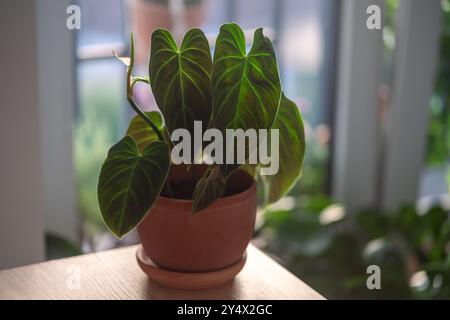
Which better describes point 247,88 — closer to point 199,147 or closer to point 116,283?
point 199,147

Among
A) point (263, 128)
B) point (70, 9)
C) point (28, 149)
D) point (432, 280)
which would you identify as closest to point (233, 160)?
point (263, 128)

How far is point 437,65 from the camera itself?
92.5 inches

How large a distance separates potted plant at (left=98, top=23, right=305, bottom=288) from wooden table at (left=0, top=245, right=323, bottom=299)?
0.17 ft

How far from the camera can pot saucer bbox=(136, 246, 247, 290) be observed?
1.21 m

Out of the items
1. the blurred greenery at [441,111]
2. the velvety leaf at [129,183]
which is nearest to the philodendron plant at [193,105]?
the velvety leaf at [129,183]

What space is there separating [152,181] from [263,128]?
19 centimetres

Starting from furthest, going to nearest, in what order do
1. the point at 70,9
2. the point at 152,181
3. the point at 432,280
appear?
the point at 432,280, the point at 70,9, the point at 152,181

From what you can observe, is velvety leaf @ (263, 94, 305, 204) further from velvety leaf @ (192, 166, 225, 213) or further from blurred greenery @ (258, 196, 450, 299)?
blurred greenery @ (258, 196, 450, 299)

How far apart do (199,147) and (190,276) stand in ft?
0.74

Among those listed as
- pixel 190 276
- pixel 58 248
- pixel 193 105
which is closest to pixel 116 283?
pixel 190 276

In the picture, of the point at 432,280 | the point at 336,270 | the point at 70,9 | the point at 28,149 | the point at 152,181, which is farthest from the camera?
the point at 336,270

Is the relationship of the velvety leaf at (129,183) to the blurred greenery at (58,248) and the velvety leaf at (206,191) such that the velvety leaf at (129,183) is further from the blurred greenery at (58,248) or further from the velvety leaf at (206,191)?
the blurred greenery at (58,248)

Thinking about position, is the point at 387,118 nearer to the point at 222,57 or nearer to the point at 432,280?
the point at 432,280

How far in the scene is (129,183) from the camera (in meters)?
1.11
